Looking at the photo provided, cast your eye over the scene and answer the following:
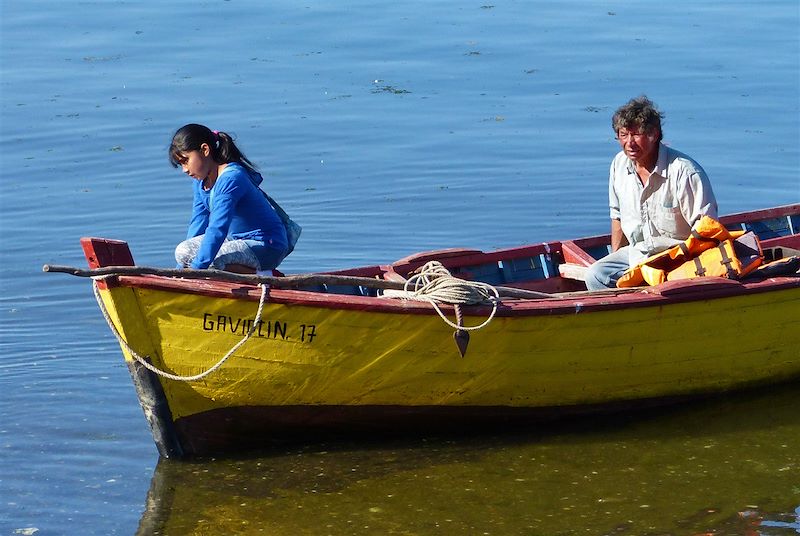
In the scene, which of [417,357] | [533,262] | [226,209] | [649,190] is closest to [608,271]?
[649,190]

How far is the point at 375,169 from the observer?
13.1 m

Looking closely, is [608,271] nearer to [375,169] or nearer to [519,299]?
[519,299]

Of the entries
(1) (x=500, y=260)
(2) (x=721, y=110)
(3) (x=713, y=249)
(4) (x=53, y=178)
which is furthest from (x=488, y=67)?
(3) (x=713, y=249)

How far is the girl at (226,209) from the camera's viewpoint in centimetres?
754

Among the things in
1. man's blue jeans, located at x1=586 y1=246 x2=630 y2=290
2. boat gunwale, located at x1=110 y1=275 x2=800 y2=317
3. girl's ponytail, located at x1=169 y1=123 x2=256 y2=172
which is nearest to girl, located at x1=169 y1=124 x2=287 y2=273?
girl's ponytail, located at x1=169 y1=123 x2=256 y2=172

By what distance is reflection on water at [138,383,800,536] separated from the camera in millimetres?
6781

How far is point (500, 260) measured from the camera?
8977 mm

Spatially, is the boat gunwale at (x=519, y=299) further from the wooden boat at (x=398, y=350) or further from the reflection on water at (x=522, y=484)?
the reflection on water at (x=522, y=484)

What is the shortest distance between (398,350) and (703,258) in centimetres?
188

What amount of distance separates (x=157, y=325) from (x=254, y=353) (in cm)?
52

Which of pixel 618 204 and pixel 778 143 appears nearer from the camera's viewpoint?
pixel 618 204

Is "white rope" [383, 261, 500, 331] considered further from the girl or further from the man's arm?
the man's arm

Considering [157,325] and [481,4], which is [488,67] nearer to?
[481,4]

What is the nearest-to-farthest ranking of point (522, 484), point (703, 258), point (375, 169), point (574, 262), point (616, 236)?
point (522, 484) → point (703, 258) → point (616, 236) → point (574, 262) → point (375, 169)
